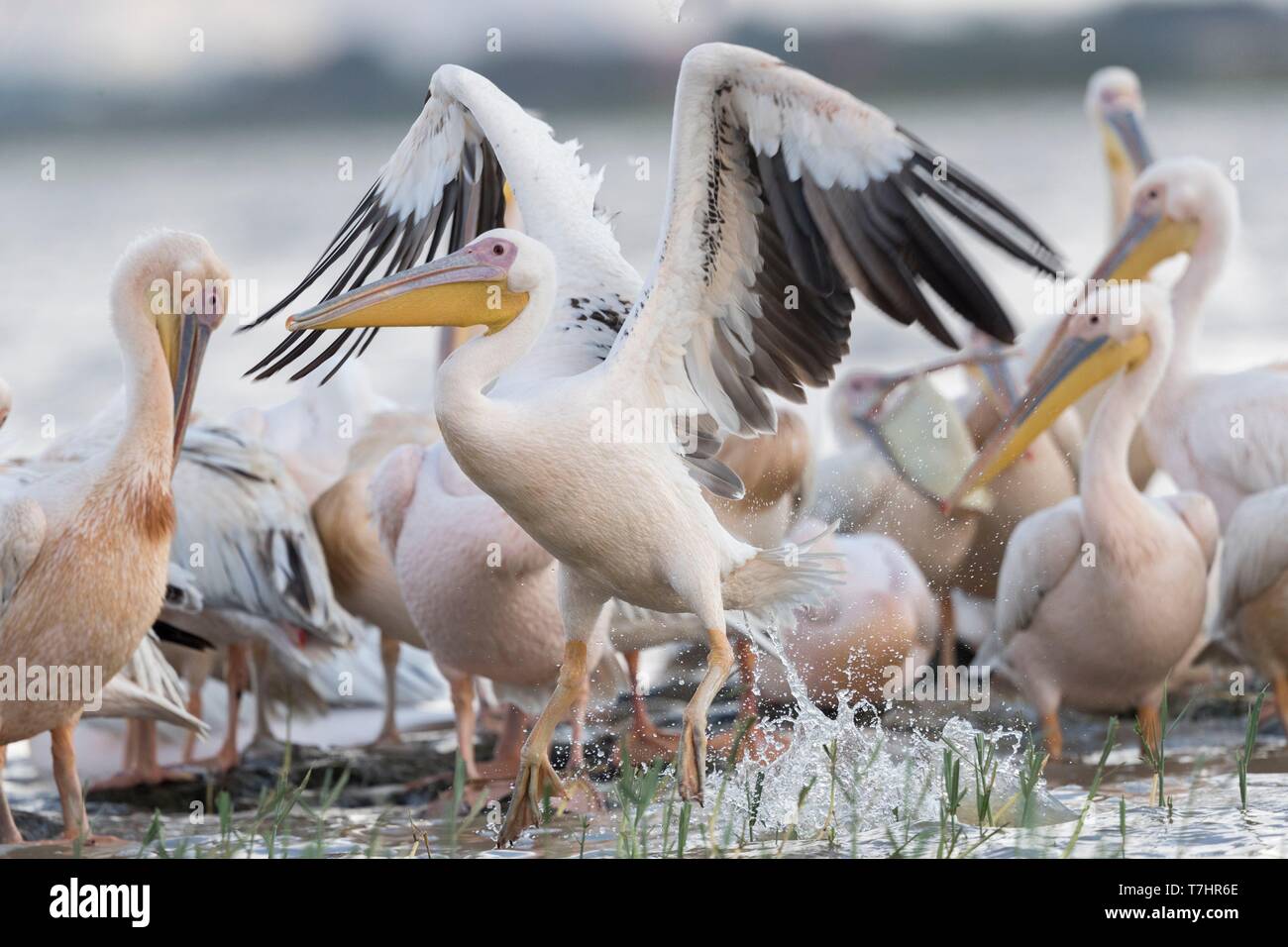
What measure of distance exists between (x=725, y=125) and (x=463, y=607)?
65.7 inches

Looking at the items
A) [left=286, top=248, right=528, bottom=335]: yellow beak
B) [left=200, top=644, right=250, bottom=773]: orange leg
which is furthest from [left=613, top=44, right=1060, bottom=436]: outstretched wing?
[left=200, top=644, right=250, bottom=773]: orange leg

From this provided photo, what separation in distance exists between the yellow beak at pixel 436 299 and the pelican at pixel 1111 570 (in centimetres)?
205

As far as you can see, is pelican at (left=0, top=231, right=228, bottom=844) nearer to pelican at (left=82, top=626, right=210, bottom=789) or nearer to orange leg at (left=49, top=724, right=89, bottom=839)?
orange leg at (left=49, top=724, right=89, bottom=839)

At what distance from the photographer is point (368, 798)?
4.56 meters

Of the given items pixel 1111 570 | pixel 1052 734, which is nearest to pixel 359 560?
pixel 1052 734

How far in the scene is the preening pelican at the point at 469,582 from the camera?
4.38m

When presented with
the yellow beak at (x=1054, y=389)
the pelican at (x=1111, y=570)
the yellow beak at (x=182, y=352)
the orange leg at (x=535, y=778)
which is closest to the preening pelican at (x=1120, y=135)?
the yellow beak at (x=1054, y=389)

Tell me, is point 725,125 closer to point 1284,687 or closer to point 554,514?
point 554,514

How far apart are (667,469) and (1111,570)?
1707mm

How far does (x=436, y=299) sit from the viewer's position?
3260 mm
